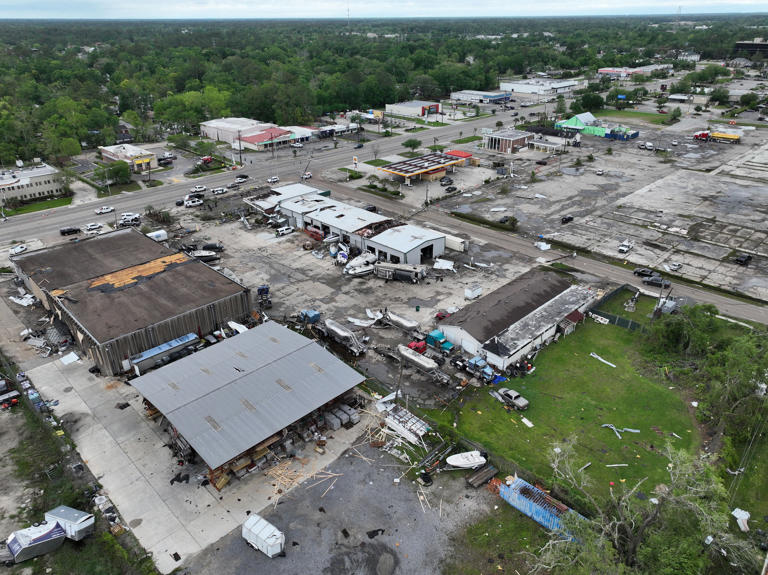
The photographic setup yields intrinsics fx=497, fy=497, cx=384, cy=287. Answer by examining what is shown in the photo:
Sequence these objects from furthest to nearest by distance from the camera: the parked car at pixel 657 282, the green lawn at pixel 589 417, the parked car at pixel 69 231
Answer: the parked car at pixel 69 231 < the parked car at pixel 657 282 < the green lawn at pixel 589 417

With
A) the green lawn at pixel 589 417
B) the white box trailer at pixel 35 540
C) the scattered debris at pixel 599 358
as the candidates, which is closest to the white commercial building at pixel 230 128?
the scattered debris at pixel 599 358

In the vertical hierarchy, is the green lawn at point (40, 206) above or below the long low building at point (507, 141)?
below

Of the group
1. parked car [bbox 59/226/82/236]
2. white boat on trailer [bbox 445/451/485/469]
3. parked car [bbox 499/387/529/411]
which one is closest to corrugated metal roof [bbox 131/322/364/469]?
white boat on trailer [bbox 445/451/485/469]

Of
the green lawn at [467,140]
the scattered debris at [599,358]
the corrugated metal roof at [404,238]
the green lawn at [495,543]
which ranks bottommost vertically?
the green lawn at [495,543]

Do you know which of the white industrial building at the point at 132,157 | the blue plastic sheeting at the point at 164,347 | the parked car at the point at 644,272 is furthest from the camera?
the white industrial building at the point at 132,157

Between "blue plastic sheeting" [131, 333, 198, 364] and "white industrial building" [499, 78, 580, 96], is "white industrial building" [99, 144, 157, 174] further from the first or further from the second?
"white industrial building" [499, 78, 580, 96]

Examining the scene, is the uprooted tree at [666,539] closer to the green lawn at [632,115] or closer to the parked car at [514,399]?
the parked car at [514,399]

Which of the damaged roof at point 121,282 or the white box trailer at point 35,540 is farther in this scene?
the damaged roof at point 121,282
